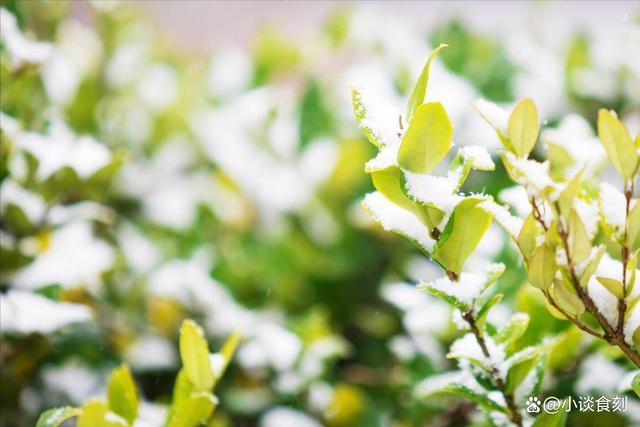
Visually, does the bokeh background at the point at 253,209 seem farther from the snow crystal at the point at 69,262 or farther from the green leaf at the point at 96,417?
the green leaf at the point at 96,417

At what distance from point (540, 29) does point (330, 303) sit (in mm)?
518

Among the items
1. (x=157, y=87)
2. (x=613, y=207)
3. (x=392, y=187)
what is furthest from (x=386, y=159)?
(x=157, y=87)

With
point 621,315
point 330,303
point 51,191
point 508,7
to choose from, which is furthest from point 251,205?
point 508,7

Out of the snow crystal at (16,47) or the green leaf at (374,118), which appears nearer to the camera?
the green leaf at (374,118)

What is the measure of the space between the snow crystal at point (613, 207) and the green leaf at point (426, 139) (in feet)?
0.29

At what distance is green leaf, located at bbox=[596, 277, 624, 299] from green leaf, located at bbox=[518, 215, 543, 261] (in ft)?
0.13

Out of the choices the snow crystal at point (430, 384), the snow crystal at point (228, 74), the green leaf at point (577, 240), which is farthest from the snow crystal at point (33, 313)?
the snow crystal at point (228, 74)

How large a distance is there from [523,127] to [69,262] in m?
0.40

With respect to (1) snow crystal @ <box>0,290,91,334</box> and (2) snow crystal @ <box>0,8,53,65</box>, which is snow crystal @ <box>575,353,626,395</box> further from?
(2) snow crystal @ <box>0,8,53,65</box>

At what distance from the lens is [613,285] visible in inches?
14.3

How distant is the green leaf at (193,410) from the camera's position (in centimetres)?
42

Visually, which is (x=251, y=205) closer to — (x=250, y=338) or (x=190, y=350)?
(x=250, y=338)

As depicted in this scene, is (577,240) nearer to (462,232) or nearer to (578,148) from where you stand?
(462,232)

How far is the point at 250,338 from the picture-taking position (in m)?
0.67
